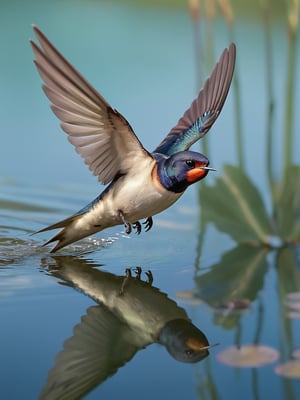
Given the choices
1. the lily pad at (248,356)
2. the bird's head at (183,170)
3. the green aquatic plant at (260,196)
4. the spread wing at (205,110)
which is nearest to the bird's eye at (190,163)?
the bird's head at (183,170)

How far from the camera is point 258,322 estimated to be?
3.69 feet

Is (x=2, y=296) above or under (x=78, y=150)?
under

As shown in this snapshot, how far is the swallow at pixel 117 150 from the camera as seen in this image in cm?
108

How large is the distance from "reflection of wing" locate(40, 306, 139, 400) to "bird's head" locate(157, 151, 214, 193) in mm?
181

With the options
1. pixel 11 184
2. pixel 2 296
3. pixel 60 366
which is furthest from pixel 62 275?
pixel 11 184

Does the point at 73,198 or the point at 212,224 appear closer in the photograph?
the point at 212,224

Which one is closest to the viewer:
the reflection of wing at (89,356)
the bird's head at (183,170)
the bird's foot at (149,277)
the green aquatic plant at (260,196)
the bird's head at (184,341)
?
the reflection of wing at (89,356)

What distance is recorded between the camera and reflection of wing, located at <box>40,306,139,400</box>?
0.89 m

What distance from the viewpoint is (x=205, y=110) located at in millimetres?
1354

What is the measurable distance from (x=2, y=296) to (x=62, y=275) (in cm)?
13

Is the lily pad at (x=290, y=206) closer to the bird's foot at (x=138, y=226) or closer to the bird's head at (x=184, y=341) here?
the bird's foot at (x=138, y=226)

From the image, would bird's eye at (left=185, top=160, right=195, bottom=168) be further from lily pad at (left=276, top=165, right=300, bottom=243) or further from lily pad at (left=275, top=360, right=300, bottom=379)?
lily pad at (left=276, top=165, right=300, bottom=243)

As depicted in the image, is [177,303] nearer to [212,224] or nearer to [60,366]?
[60,366]

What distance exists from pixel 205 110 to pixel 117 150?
218 mm
